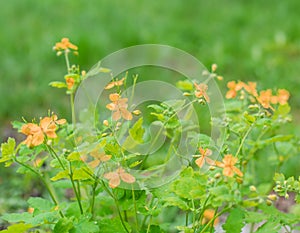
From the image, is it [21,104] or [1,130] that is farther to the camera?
[21,104]

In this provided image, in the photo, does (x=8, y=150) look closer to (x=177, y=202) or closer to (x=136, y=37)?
(x=177, y=202)

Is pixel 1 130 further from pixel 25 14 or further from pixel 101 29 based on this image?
pixel 25 14

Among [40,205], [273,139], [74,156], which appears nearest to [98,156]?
[74,156]

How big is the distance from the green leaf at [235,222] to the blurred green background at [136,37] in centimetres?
192

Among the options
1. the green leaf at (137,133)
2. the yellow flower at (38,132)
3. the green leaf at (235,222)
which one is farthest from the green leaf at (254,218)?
the yellow flower at (38,132)

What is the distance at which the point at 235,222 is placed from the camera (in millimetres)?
1695

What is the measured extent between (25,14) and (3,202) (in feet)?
9.01

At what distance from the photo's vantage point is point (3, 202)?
2723 millimetres

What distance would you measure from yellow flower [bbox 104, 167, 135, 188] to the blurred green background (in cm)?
196

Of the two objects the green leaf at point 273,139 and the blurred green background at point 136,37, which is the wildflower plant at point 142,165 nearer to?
the green leaf at point 273,139

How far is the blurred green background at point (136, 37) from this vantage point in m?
3.84

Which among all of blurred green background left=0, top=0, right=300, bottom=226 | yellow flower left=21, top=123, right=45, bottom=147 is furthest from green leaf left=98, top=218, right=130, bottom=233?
blurred green background left=0, top=0, right=300, bottom=226

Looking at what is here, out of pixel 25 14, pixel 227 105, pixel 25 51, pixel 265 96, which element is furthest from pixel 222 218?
pixel 25 14

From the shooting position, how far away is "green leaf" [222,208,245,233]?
1.69 meters
